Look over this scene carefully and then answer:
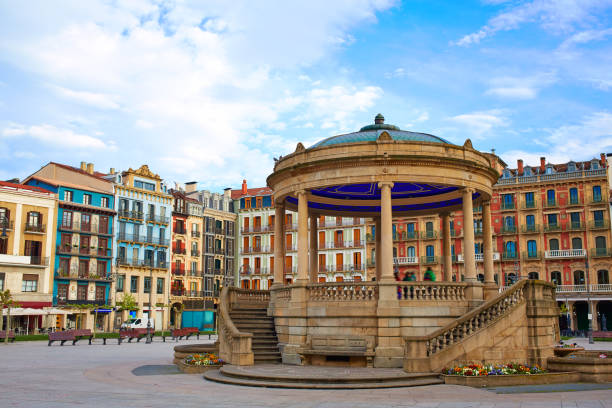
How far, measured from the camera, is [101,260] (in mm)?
73000

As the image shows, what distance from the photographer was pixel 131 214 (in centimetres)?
7669

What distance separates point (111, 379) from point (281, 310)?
6.63 metres

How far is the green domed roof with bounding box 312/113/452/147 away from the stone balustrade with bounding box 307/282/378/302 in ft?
16.9

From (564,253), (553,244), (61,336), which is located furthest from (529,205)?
(61,336)

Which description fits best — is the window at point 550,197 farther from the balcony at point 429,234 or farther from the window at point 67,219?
the window at point 67,219

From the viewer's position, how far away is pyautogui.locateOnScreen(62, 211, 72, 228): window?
68.4 metres

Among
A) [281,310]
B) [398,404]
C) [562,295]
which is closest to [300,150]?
[281,310]

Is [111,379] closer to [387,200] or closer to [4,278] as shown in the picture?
[387,200]

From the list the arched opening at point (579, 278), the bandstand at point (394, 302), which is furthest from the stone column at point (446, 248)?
the arched opening at point (579, 278)

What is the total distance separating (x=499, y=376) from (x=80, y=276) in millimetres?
61554

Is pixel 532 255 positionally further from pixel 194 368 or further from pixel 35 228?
pixel 194 368

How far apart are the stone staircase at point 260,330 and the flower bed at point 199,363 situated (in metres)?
1.40

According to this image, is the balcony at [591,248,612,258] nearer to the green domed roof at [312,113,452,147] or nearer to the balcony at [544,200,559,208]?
the balcony at [544,200,559,208]

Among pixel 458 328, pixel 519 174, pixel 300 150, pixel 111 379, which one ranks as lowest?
pixel 111 379
